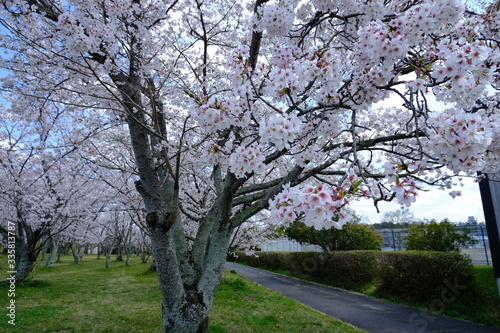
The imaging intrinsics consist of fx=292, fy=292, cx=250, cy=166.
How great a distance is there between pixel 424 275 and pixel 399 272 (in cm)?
87

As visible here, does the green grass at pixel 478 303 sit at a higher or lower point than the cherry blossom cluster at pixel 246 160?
lower

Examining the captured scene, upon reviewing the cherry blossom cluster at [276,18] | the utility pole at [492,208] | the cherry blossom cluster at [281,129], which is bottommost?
the utility pole at [492,208]

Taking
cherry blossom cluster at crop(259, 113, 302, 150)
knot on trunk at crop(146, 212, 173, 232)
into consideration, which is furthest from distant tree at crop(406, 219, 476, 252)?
cherry blossom cluster at crop(259, 113, 302, 150)

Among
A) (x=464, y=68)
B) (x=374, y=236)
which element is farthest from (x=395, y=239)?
(x=464, y=68)

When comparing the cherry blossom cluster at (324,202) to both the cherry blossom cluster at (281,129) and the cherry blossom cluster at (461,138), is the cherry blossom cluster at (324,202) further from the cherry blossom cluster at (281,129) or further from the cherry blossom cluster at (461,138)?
the cherry blossom cluster at (461,138)

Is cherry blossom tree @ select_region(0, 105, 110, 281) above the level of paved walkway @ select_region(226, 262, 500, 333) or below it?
above

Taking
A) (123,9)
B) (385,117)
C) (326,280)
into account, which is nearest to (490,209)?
(385,117)

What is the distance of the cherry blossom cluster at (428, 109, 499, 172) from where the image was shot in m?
1.72

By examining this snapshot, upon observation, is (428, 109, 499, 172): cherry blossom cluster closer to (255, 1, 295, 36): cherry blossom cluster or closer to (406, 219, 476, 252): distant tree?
(255, 1, 295, 36): cherry blossom cluster

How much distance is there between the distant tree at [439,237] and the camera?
9.72 meters

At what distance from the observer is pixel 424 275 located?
819 centimetres

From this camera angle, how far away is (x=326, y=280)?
42.0 ft

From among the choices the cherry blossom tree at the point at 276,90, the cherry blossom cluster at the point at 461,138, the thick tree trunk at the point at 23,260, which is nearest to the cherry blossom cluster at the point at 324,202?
the cherry blossom tree at the point at 276,90

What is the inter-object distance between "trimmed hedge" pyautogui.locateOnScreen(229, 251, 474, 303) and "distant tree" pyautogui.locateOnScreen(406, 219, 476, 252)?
1702 mm
